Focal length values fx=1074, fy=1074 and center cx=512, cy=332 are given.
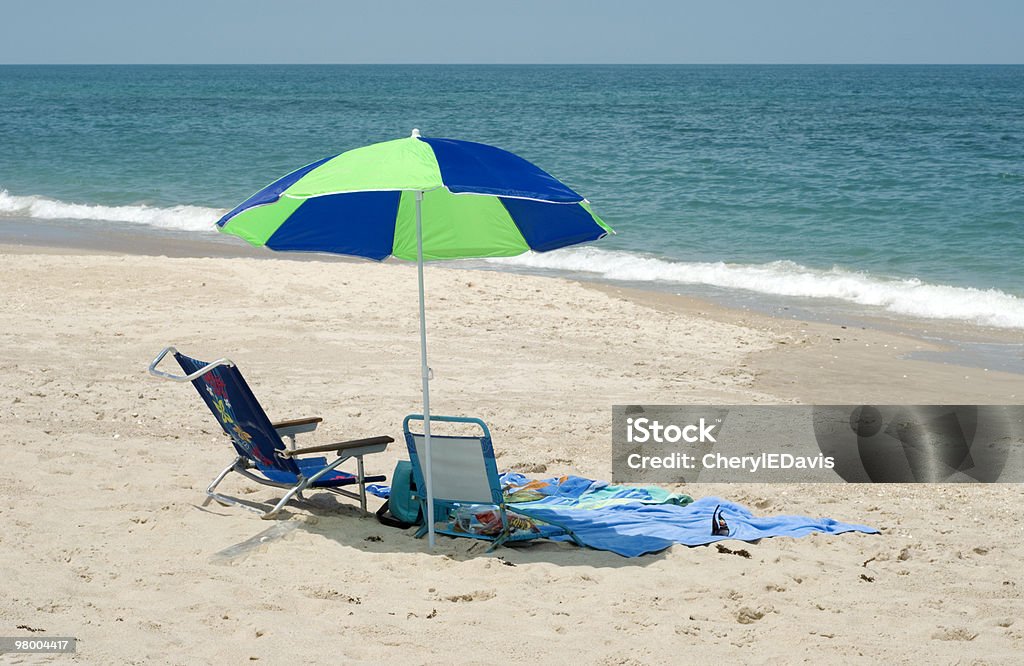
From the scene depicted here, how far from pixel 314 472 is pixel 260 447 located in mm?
352

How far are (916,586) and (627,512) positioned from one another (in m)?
1.46

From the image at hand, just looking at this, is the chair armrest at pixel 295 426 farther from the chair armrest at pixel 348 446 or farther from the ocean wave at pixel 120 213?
the ocean wave at pixel 120 213

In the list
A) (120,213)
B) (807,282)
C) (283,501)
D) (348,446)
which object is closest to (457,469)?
(348,446)

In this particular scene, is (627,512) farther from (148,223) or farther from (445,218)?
(148,223)

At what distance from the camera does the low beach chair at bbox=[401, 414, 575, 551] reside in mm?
4926

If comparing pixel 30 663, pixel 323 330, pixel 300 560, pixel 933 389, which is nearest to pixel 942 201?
pixel 933 389

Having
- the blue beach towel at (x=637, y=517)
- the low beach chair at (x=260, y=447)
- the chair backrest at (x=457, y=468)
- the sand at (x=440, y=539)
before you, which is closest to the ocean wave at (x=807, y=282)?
the sand at (x=440, y=539)

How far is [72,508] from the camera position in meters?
5.15

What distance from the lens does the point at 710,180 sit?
23.5m

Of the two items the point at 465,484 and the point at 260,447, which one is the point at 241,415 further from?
the point at 465,484

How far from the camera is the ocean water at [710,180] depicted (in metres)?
14.5

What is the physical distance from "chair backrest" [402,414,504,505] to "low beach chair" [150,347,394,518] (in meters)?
0.23

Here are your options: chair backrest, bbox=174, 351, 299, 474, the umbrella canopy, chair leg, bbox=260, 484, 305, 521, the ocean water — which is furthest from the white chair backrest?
the ocean water

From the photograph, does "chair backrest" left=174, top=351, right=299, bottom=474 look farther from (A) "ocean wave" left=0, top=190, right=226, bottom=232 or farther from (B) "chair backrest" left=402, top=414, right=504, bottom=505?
(A) "ocean wave" left=0, top=190, right=226, bottom=232
